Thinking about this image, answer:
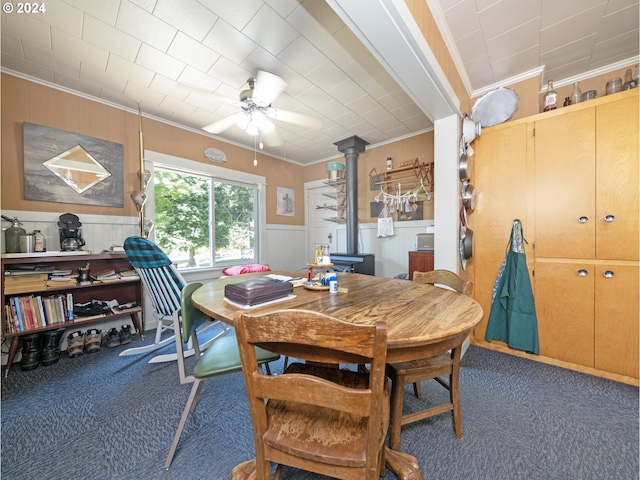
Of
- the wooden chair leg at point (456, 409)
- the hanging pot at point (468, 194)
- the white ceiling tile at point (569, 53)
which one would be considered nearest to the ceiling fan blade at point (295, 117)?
the hanging pot at point (468, 194)

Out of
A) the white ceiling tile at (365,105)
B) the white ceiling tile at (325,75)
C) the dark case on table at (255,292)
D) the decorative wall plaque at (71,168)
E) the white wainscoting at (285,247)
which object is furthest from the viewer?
the white wainscoting at (285,247)

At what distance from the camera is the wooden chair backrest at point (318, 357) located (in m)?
0.63

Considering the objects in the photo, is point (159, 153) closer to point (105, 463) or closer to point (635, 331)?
point (105, 463)

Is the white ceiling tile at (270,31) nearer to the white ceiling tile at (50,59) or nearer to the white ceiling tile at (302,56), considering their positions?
the white ceiling tile at (302,56)

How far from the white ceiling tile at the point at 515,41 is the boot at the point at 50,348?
4.55 meters

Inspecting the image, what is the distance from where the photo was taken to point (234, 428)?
55.9 inches

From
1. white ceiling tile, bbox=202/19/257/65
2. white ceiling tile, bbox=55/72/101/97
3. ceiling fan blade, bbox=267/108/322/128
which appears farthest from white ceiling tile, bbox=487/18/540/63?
white ceiling tile, bbox=55/72/101/97

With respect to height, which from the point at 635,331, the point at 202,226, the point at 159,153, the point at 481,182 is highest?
the point at 159,153

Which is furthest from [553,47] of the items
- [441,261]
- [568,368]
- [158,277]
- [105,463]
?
[105,463]

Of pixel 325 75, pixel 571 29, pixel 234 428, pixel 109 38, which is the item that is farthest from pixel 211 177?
pixel 571 29

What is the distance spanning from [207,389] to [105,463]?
632 millimetres

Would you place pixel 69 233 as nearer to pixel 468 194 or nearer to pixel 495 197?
pixel 468 194

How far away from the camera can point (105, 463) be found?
47.4 inches

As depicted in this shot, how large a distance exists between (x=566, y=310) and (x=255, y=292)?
2.53 metres
